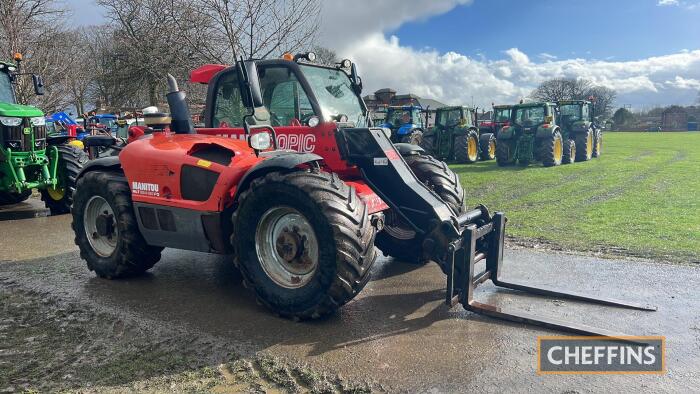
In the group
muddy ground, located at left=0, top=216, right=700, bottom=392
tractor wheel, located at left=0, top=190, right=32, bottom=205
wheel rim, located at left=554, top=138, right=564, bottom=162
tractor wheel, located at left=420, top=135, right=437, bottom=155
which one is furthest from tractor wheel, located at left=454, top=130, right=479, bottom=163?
tractor wheel, located at left=0, top=190, right=32, bottom=205

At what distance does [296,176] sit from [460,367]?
1900mm

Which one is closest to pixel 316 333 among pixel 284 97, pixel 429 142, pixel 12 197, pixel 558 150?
pixel 284 97

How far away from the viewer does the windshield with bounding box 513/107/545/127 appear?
18.1 m

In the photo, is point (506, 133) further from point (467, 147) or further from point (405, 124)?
point (405, 124)

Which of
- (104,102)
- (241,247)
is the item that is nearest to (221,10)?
(241,247)

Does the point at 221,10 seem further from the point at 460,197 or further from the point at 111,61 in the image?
the point at 111,61

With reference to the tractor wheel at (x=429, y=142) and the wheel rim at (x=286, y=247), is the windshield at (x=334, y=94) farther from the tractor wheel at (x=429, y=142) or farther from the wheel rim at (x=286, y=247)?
the tractor wheel at (x=429, y=142)

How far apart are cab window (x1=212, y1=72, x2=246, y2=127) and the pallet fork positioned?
1236 mm

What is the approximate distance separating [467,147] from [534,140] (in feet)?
7.86

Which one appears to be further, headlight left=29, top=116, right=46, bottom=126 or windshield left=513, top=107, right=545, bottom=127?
windshield left=513, top=107, right=545, bottom=127

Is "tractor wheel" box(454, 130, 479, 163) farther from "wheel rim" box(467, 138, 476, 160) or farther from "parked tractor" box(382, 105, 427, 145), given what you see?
"parked tractor" box(382, 105, 427, 145)

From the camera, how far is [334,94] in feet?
17.6

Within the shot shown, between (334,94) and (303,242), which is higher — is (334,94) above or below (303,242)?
above

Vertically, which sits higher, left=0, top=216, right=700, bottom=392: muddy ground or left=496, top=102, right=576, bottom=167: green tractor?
left=496, top=102, right=576, bottom=167: green tractor
